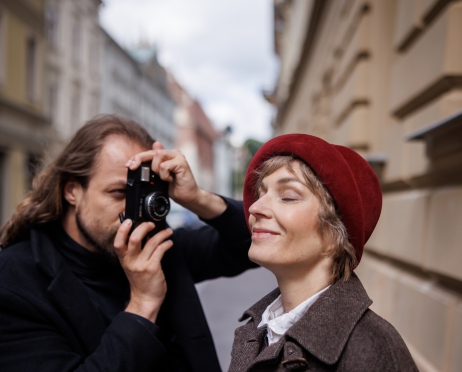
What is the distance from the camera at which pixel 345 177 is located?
1.18 meters

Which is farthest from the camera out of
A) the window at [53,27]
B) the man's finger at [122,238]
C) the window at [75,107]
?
the window at [75,107]

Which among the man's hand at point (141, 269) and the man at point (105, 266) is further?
the man's hand at point (141, 269)

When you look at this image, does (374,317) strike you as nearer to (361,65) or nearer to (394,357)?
(394,357)

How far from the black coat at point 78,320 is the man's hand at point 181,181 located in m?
0.06

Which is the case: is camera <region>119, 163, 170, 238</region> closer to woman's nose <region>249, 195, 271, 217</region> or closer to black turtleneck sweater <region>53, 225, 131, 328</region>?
black turtleneck sweater <region>53, 225, 131, 328</region>

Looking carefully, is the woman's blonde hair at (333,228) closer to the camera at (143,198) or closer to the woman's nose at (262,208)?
the woman's nose at (262,208)

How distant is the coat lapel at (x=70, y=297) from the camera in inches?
67.2

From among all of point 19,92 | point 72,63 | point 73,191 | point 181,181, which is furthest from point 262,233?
point 72,63

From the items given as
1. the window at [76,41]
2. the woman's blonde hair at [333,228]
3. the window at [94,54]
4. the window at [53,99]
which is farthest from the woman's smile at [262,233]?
the window at [94,54]

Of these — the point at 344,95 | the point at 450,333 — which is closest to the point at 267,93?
the point at 344,95

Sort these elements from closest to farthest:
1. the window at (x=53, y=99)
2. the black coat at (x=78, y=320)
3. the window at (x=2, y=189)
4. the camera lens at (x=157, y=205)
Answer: the black coat at (x=78, y=320) → the camera lens at (x=157, y=205) → the window at (x=2, y=189) → the window at (x=53, y=99)

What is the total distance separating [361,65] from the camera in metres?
4.12

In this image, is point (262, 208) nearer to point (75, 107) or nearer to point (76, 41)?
point (75, 107)

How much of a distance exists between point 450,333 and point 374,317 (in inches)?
51.9
